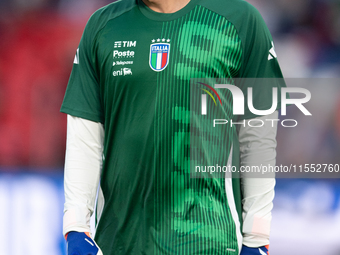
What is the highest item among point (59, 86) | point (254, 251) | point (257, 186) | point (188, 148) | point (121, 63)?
point (121, 63)

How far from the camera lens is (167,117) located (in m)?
1.42

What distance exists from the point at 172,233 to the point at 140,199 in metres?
0.15

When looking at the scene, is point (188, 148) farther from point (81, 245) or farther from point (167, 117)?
point (81, 245)

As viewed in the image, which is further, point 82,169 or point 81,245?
point 82,169

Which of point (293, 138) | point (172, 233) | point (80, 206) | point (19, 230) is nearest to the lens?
point (172, 233)

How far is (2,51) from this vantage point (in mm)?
3576

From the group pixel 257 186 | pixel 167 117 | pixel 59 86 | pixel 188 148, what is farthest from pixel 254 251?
pixel 59 86

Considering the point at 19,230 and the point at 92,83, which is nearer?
the point at 92,83

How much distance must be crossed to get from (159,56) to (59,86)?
226 centimetres

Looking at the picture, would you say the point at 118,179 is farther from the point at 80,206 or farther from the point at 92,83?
the point at 92,83

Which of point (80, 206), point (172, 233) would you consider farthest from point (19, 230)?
point (172, 233)

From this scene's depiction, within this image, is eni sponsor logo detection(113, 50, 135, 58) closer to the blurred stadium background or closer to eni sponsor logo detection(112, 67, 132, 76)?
eni sponsor logo detection(112, 67, 132, 76)

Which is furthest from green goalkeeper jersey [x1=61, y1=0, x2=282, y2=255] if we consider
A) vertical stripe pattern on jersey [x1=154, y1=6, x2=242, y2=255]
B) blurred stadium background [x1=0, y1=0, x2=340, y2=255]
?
blurred stadium background [x1=0, y1=0, x2=340, y2=255]

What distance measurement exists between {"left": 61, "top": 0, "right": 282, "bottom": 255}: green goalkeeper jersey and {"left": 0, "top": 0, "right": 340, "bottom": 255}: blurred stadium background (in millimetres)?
1849
